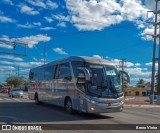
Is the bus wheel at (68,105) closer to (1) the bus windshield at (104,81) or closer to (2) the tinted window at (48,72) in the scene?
(1) the bus windshield at (104,81)

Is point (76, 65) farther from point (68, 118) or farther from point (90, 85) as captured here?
point (68, 118)

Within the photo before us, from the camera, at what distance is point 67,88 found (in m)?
19.5

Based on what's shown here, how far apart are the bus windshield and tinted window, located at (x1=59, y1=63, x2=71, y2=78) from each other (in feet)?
7.40

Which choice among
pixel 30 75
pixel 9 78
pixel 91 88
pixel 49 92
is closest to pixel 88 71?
pixel 91 88

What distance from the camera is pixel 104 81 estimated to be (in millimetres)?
16938

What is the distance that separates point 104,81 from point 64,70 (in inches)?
157

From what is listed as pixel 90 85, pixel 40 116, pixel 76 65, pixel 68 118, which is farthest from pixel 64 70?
pixel 68 118

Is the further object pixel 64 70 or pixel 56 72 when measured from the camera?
pixel 56 72

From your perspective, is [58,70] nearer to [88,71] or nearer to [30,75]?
[88,71]

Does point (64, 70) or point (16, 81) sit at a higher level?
point (64, 70)

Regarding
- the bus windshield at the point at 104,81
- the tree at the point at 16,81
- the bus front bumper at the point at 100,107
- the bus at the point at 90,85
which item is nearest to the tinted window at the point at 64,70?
the bus at the point at 90,85

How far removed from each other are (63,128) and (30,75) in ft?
60.9

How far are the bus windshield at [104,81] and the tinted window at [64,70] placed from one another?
225 cm

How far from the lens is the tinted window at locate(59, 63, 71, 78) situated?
19406mm
